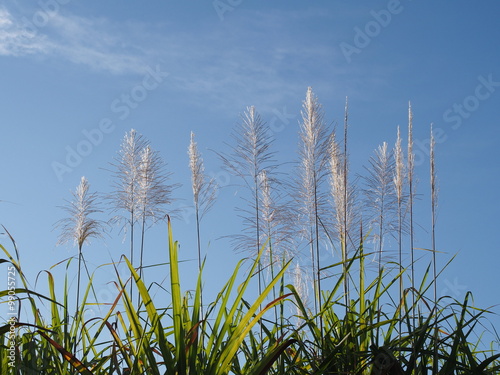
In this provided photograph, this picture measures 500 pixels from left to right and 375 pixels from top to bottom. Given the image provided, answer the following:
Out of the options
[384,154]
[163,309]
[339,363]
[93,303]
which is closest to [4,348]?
[93,303]

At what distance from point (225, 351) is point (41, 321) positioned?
1076 mm

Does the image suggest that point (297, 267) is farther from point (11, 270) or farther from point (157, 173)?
point (11, 270)

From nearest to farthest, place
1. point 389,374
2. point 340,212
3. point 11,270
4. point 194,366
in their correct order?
1. point 194,366
2. point 389,374
3. point 11,270
4. point 340,212

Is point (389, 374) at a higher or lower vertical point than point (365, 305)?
lower

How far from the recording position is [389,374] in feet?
8.41

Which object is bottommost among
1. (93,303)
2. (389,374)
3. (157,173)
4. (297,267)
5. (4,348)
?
(389,374)

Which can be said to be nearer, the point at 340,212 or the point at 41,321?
the point at 41,321

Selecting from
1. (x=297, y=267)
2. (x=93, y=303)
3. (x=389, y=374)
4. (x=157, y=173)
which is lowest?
(x=389, y=374)

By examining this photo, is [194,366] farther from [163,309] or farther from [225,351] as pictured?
[163,309]

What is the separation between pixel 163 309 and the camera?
2691mm

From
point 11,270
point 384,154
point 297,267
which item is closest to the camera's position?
point 11,270

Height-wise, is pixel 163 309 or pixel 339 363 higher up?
pixel 163 309

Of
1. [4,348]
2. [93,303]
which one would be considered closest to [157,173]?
[93,303]

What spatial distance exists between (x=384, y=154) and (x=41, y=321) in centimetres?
343
